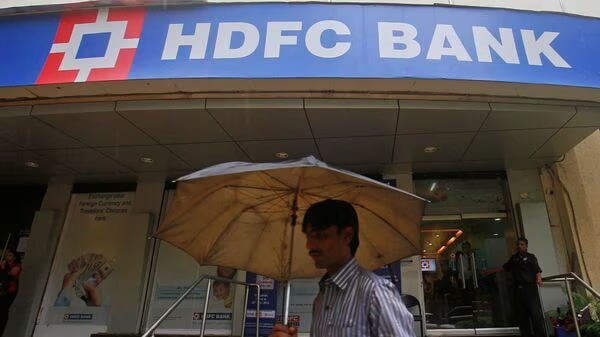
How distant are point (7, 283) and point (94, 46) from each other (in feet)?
15.2

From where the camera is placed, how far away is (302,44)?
17.7ft

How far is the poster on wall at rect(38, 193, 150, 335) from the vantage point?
7.88 m

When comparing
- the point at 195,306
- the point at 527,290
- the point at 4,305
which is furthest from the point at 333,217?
the point at 4,305

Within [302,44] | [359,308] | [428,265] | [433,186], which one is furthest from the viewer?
[433,186]

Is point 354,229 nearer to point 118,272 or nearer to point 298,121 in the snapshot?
point 298,121

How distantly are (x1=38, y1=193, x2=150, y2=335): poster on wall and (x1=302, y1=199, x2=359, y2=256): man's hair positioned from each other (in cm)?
696

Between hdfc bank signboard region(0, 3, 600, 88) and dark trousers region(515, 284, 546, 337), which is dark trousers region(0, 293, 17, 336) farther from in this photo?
dark trousers region(515, 284, 546, 337)

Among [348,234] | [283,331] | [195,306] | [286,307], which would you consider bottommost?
[283,331]

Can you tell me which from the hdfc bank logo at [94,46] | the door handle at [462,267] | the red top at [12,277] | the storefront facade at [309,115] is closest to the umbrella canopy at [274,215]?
the storefront facade at [309,115]

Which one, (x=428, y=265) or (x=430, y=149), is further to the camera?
(x=428, y=265)

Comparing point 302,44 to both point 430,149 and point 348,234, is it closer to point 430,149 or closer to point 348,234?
point 430,149

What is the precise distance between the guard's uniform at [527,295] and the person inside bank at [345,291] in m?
5.76

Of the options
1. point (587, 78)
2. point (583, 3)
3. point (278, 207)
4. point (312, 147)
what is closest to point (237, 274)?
point (312, 147)

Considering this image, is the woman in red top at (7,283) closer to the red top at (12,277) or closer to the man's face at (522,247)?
the red top at (12,277)
